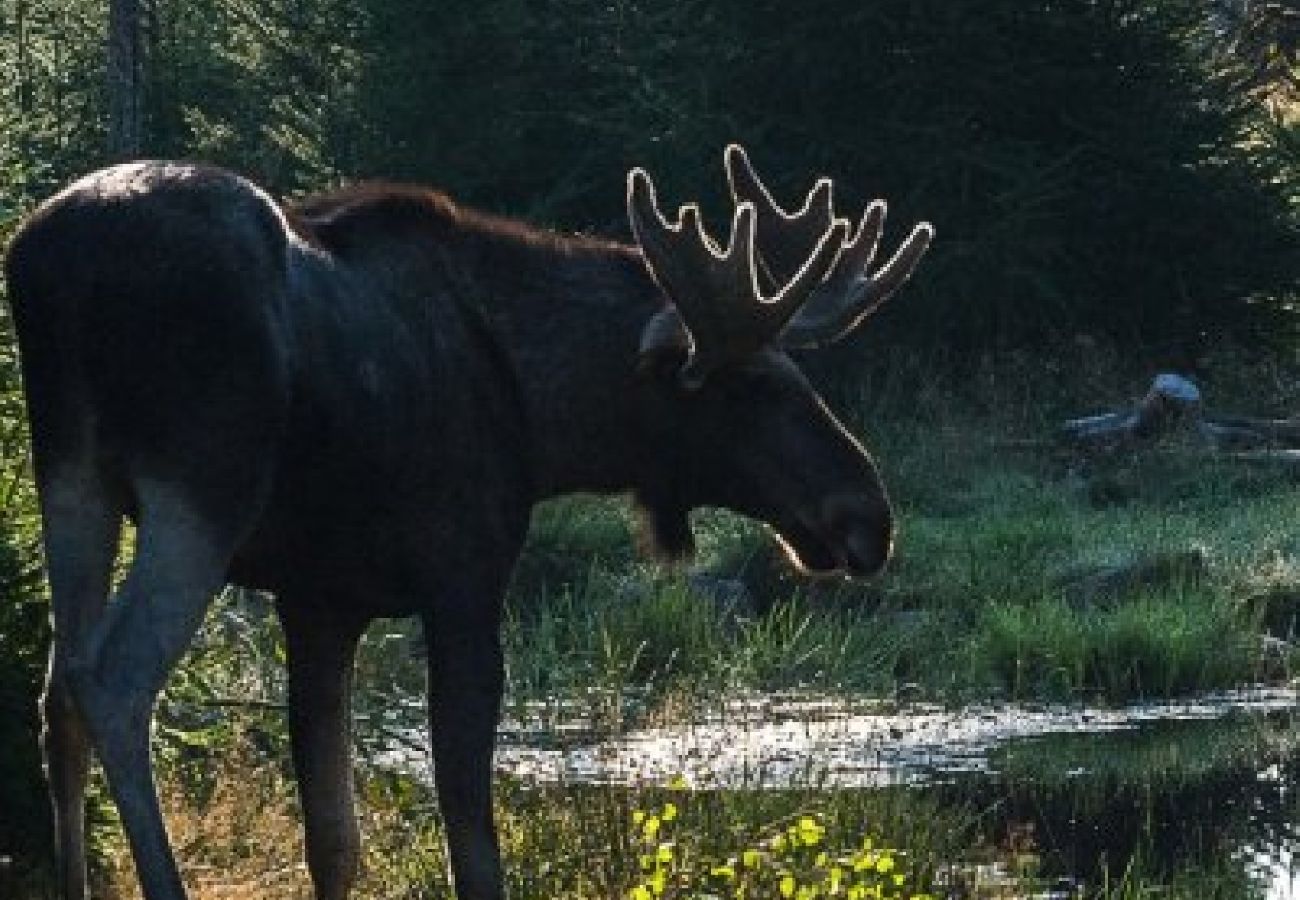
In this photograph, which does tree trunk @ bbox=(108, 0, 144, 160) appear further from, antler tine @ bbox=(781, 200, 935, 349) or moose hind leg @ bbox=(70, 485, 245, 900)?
moose hind leg @ bbox=(70, 485, 245, 900)

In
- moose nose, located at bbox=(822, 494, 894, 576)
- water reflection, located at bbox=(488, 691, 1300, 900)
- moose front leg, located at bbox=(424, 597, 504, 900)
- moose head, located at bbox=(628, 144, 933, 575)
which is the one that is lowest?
water reflection, located at bbox=(488, 691, 1300, 900)

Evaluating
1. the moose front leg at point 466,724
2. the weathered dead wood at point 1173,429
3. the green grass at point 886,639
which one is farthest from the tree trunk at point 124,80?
the moose front leg at point 466,724

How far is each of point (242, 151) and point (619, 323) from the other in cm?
2531

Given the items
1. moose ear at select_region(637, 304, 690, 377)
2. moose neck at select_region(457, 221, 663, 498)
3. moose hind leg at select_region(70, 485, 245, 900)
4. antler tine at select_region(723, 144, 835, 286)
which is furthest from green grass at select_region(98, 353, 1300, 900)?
moose hind leg at select_region(70, 485, 245, 900)

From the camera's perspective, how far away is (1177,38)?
86.2 feet

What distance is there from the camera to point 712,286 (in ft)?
27.1

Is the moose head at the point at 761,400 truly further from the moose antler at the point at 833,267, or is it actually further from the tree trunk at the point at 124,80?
the tree trunk at the point at 124,80

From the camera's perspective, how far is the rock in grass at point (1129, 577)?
1800 cm

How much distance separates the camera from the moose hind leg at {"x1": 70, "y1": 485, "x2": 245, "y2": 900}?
6875 millimetres

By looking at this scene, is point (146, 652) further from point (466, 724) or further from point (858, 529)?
point (858, 529)

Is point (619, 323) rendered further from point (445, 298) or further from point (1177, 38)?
point (1177, 38)

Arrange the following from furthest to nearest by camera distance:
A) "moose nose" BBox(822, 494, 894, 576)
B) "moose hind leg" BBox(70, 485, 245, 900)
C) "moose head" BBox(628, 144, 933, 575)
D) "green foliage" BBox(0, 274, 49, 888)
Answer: "green foliage" BBox(0, 274, 49, 888)
"moose nose" BBox(822, 494, 894, 576)
"moose head" BBox(628, 144, 933, 575)
"moose hind leg" BBox(70, 485, 245, 900)

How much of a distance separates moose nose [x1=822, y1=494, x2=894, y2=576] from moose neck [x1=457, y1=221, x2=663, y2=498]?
537 mm

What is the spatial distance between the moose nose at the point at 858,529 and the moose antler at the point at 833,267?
0.44m
